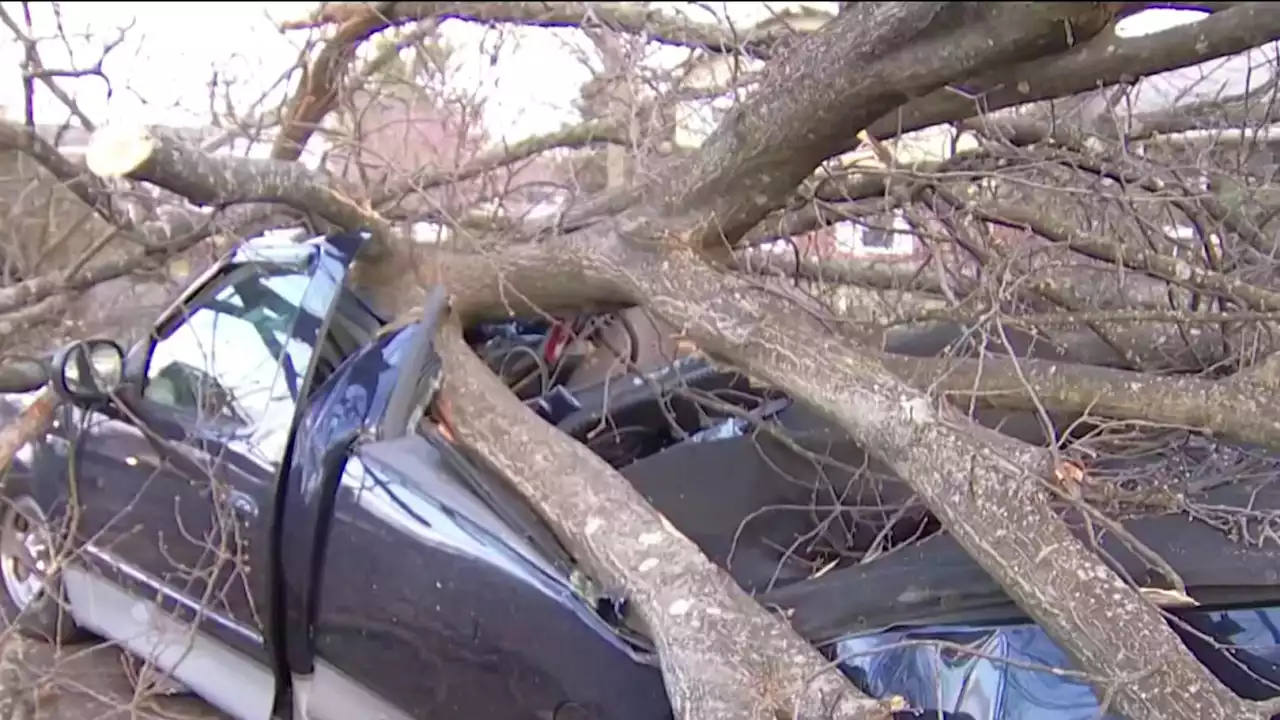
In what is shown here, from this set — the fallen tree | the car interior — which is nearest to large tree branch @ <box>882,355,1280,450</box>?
A: the fallen tree

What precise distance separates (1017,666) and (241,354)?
2.54m

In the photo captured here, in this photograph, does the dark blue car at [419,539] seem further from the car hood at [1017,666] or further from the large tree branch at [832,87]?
the large tree branch at [832,87]

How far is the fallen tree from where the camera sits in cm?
222

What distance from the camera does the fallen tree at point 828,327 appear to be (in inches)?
87.5

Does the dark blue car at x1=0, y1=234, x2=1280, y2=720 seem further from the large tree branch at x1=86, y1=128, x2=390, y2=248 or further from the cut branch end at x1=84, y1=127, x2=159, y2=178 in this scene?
the cut branch end at x1=84, y1=127, x2=159, y2=178

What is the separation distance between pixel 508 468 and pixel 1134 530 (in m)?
1.70

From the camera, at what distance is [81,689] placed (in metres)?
3.35

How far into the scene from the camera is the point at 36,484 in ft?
12.9

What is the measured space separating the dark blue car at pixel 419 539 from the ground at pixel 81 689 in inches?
3.9

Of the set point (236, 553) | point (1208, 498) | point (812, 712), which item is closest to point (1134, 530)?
point (1208, 498)

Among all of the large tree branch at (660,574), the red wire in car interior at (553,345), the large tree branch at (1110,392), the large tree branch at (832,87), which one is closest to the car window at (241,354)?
the large tree branch at (660,574)

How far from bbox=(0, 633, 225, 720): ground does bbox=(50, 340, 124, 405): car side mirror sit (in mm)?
729

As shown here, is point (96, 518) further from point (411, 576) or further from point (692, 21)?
point (692, 21)

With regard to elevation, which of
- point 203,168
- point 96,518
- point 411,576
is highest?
point 203,168
